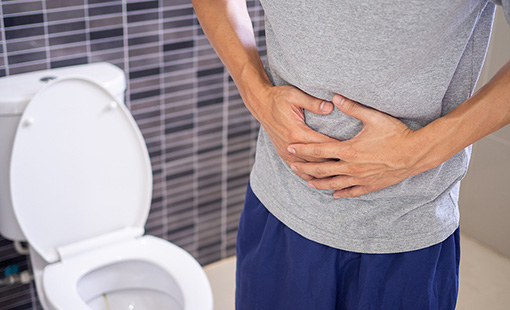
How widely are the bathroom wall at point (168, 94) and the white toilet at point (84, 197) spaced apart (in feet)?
0.23

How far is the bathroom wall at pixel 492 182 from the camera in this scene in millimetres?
1869

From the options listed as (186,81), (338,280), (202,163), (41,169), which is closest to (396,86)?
(338,280)

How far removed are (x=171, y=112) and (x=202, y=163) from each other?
8.4 inches

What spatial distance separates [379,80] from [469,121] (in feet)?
0.37

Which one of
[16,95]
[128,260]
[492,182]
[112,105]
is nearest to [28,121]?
[16,95]

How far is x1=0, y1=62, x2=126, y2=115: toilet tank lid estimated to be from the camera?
1271 millimetres

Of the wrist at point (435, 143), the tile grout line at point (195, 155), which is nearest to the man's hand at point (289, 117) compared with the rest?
the wrist at point (435, 143)

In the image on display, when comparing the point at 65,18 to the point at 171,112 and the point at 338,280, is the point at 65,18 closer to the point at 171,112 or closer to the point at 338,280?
the point at 171,112

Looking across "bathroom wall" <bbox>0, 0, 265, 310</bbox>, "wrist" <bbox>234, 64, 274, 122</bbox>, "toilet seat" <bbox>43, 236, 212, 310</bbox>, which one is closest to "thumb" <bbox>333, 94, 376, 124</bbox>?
"wrist" <bbox>234, 64, 274, 122</bbox>

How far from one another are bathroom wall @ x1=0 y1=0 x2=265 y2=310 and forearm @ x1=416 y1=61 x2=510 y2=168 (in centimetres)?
100

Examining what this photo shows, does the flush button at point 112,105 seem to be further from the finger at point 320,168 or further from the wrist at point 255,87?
the finger at point 320,168

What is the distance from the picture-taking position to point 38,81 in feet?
4.42

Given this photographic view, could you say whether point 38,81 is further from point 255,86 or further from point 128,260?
point 255,86

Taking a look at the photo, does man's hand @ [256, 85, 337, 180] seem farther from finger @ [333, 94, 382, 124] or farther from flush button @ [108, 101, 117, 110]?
flush button @ [108, 101, 117, 110]
